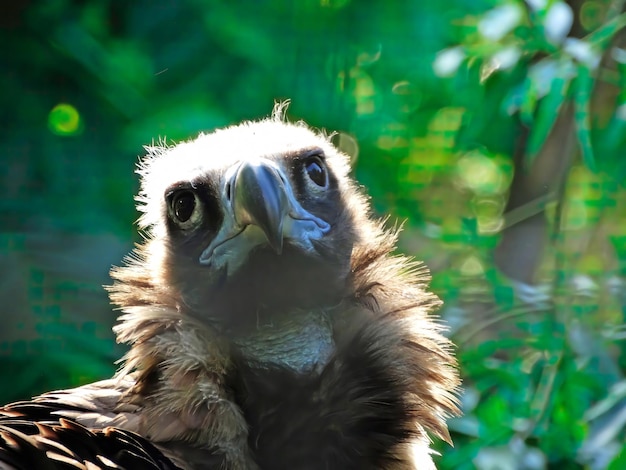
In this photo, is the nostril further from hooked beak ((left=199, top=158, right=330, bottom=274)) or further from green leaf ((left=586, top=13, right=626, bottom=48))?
green leaf ((left=586, top=13, right=626, bottom=48))

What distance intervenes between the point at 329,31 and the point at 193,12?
0.30 meters

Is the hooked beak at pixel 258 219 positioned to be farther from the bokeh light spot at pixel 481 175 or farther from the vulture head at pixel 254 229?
the bokeh light spot at pixel 481 175

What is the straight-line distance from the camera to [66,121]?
6.09 feet

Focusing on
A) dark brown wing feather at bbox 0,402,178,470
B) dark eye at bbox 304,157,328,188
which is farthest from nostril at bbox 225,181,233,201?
dark brown wing feather at bbox 0,402,178,470

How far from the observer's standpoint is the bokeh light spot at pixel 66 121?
1.86m

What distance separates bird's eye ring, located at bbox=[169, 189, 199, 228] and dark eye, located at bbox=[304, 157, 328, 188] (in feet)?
0.57

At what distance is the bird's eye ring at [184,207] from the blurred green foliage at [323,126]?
57cm

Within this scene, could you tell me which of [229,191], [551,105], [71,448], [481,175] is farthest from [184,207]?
[481,175]

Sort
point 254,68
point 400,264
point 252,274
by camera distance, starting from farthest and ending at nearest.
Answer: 1. point 254,68
2. point 400,264
3. point 252,274

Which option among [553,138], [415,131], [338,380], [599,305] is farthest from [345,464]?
[553,138]

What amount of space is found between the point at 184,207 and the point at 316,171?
20cm

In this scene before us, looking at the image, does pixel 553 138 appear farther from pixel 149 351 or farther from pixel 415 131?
pixel 149 351

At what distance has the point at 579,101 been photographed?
1.74 metres

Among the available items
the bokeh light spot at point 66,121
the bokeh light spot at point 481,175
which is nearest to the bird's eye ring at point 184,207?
the bokeh light spot at point 66,121
